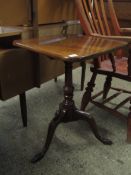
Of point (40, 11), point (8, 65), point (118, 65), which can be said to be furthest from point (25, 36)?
point (118, 65)

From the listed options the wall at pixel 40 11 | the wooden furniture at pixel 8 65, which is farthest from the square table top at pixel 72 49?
the wall at pixel 40 11

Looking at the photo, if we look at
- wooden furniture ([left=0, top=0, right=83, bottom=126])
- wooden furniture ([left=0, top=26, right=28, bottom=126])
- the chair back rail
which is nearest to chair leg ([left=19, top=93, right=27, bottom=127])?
wooden furniture ([left=0, top=0, right=83, bottom=126])

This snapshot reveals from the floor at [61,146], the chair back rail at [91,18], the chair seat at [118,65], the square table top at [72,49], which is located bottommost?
the floor at [61,146]

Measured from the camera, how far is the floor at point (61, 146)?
Answer: 4.06ft

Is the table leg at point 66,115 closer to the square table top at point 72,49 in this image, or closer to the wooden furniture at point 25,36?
the square table top at point 72,49

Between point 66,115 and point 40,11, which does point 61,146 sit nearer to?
point 66,115

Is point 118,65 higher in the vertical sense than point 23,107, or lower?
higher

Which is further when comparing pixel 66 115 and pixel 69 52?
pixel 66 115

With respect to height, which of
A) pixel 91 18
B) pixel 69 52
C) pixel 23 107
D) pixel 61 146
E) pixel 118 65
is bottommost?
pixel 61 146

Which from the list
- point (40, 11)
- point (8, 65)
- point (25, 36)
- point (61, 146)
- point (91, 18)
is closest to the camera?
point (8, 65)

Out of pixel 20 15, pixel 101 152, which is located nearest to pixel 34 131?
pixel 101 152

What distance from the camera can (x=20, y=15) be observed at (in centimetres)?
180

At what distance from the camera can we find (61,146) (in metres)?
1.43

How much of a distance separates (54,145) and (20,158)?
0.79 ft
